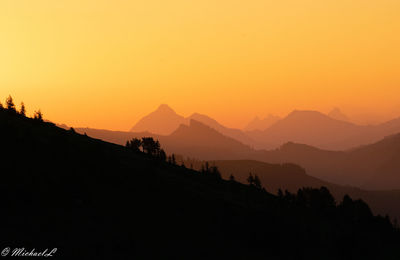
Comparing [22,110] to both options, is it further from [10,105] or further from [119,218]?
[119,218]

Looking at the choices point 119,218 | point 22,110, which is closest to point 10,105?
point 22,110

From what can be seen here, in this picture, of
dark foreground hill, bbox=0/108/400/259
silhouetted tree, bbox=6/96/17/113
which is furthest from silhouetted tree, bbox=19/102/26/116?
dark foreground hill, bbox=0/108/400/259

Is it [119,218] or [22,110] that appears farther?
[22,110]

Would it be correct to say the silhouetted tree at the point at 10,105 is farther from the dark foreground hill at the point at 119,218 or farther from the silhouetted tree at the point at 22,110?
the dark foreground hill at the point at 119,218

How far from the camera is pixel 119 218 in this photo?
6788cm

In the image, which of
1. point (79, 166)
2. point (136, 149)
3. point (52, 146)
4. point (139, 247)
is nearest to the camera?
point (139, 247)

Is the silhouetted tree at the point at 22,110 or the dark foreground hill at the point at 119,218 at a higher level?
the silhouetted tree at the point at 22,110

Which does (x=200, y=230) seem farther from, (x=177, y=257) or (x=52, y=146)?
(x=52, y=146)

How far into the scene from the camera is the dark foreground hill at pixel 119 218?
5647 centimetres

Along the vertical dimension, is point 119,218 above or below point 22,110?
below

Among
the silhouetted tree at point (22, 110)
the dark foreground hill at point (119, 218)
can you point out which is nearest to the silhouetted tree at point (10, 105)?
the silhouetted tree at point (22, 110)

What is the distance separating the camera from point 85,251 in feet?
173

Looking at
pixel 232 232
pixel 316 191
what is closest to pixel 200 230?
pixel 232 232

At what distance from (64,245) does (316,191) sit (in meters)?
136
